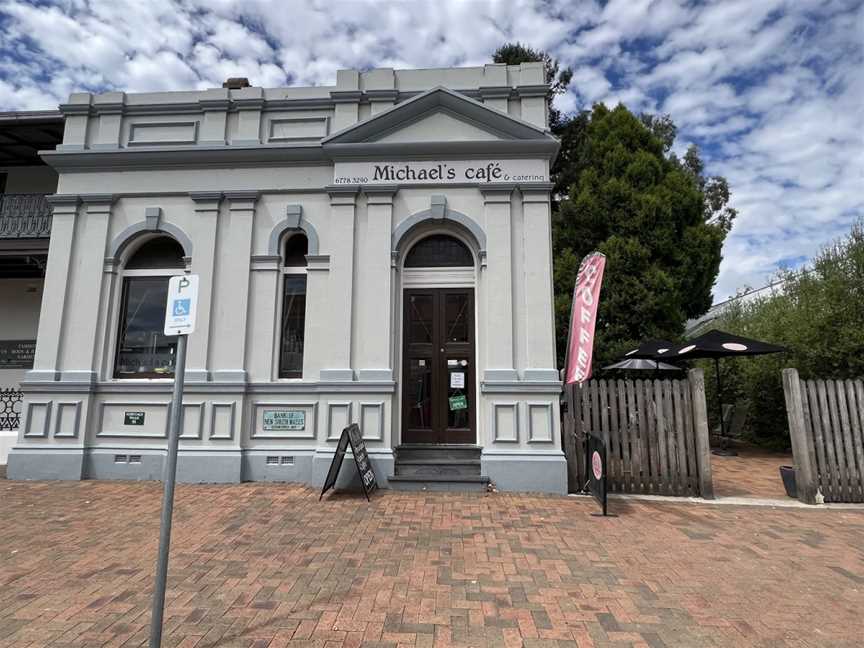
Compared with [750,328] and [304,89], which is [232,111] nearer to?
[304,89]

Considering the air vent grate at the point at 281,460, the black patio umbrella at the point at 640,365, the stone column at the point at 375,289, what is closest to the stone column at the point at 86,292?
the air vent grate at the point at 281,460

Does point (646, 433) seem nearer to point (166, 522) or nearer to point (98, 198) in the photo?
point (166, 522)

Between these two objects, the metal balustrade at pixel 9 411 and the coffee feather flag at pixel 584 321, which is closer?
the coffee feather flag at pixel 584 321

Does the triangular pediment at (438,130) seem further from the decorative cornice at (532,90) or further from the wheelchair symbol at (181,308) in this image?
the wheelchair symbol at (181,308)

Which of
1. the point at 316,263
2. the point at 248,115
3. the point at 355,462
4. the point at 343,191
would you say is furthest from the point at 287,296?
the point at 248,115

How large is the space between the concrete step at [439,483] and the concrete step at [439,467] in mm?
119

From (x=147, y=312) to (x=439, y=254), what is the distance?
18.0 ft

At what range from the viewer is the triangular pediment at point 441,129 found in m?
8.07

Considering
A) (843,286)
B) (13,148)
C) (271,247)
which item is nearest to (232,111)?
(271,247)

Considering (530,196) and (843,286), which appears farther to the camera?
(843,286)

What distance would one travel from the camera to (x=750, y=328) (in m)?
13.7

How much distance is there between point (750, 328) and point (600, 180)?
6.12 meters

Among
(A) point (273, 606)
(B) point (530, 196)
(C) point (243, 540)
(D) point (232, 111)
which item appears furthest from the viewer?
(D) point (232, 111)

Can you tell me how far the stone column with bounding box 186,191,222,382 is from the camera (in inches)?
316
